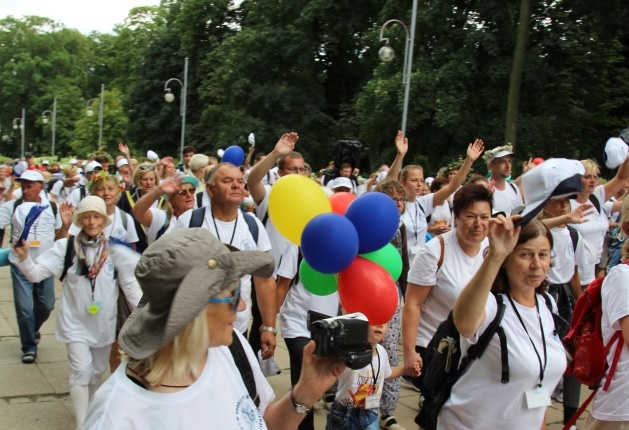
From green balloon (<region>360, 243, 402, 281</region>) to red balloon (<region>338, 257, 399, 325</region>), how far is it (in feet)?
0.19

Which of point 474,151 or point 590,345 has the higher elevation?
point 474,151

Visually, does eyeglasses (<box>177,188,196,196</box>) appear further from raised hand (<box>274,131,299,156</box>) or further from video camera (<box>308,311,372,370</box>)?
video camera (<box>308,311,372,370</box>)

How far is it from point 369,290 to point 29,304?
5.11 m

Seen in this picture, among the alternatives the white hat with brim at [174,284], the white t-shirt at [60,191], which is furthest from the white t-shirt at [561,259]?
the white t-shirt at [60,191]

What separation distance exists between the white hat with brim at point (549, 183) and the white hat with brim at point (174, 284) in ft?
4.13

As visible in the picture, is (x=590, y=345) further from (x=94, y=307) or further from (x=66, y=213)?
(x=66, y=213)

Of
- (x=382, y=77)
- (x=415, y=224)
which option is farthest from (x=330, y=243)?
(x=382, y=77)

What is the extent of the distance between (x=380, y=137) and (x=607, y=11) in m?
8.62

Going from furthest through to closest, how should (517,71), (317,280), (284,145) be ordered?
1. (517,71)
2. (284,145)
3. (317,280)

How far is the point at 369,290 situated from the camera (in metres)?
3.12

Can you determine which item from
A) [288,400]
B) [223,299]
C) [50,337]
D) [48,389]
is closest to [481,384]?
[288,400]

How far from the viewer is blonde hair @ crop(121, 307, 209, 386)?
6.63 ft

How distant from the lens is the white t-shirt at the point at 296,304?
4.85 metres

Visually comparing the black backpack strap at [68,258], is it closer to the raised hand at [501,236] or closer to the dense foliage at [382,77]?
the raised hand at [501,236]
